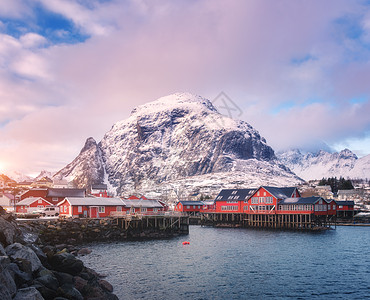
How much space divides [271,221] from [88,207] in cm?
5652

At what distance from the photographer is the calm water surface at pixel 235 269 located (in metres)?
34.0

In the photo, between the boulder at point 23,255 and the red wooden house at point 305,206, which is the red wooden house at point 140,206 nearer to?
the red wooden house at point 305,206

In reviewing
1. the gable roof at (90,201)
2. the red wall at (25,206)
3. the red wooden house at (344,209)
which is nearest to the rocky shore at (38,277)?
the gable roof at (90,201)

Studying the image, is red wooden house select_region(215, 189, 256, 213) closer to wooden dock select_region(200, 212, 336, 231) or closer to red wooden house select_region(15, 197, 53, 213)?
wooden dock select_region(200, 212, 336, 231)

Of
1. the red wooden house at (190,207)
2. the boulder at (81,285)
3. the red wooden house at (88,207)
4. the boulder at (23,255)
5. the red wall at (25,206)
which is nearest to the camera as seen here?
the boulder at (23,255)

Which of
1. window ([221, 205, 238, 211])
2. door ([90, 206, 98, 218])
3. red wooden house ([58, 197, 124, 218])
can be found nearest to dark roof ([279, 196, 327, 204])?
window ([221, 205, 238, 211])

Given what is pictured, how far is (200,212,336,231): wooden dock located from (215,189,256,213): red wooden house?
6.08ft

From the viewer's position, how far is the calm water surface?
3400 centimetres

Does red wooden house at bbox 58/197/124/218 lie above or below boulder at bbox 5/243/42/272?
below

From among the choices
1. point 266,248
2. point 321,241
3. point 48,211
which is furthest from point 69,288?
point 48,211

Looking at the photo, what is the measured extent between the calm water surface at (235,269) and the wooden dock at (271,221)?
31801mm

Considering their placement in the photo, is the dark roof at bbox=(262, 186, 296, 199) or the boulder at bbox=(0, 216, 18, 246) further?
the dark roof at bbox=(262, 186, 296, 199)

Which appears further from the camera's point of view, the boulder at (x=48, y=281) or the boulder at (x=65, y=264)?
the boulder at (x=65, y=264)

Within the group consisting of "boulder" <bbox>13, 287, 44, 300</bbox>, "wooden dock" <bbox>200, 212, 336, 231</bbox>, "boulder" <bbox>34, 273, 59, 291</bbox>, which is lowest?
"wooden dock" <bbox>200, 212, 336, 231</bbox>
